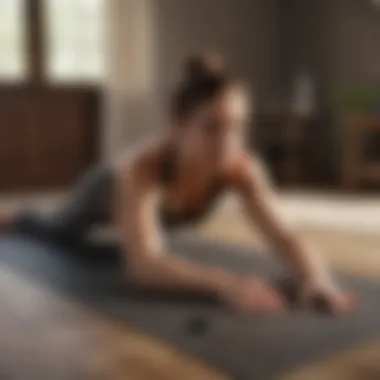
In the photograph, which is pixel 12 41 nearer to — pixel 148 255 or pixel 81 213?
pixel 81 213

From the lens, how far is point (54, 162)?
4.95m

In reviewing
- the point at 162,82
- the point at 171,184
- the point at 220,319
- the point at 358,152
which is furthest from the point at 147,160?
the point at 162,82

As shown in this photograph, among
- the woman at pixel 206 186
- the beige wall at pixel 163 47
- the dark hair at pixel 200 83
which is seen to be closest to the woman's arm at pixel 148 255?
the woman at pixel 206 186

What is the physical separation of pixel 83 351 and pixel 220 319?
1.12ft

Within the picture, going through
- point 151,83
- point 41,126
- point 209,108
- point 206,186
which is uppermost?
point 209,108

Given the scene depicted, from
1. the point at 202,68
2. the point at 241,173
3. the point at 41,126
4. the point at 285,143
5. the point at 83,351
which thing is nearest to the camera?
Result: the point at 83,351

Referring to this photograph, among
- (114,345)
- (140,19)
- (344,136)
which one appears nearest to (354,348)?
(114,345)

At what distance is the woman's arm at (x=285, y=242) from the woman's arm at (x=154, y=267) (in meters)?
0.09

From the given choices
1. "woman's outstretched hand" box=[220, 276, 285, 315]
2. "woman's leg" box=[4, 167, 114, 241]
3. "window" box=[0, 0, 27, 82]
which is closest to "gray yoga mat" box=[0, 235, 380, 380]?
"woman's outstretched hand" box=[220, 276, 285, 315]

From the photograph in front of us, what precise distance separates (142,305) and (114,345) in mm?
293

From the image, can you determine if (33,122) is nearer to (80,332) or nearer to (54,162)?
(54,162)

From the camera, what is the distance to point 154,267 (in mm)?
2000

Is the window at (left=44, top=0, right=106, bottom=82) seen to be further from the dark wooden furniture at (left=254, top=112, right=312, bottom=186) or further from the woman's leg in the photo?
the woman's leg

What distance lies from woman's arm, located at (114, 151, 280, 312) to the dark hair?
220mm
